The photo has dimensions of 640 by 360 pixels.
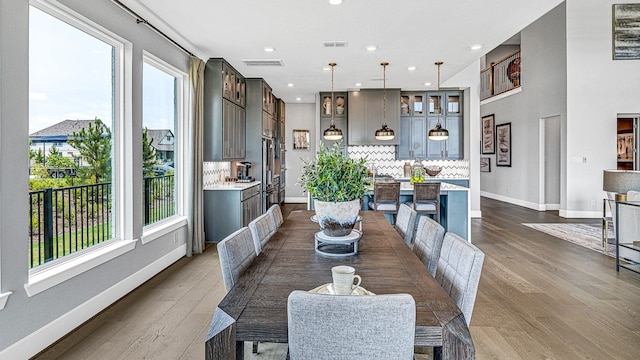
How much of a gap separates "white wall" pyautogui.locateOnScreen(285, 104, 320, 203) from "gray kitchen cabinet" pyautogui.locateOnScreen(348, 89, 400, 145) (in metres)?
2.49

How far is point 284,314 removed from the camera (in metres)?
1.24

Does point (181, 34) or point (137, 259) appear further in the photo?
point (181, 34)

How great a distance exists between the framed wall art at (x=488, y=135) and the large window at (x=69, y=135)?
10697 mm

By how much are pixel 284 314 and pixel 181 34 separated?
4186mm

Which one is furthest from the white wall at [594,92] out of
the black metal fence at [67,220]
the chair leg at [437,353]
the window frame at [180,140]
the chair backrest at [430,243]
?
the black metal fence at [67,220]

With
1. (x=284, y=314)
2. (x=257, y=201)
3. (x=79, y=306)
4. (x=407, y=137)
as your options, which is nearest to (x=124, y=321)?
(x=79, y=306)

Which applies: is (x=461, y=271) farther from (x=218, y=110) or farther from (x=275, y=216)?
(x=218, y=110)

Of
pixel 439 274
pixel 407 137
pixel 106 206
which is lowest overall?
pixel 439 274

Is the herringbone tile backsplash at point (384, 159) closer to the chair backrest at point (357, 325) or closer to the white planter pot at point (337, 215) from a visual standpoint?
the white planter pot at point (337, 215)

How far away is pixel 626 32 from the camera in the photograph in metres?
7.64

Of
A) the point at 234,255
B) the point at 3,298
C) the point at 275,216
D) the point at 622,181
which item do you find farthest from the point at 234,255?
the point at 622,181

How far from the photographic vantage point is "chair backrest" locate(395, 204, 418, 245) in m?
2.66

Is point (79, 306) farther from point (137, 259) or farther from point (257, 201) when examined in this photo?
point (257, 201)

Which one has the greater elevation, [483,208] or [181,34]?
[181,34]
